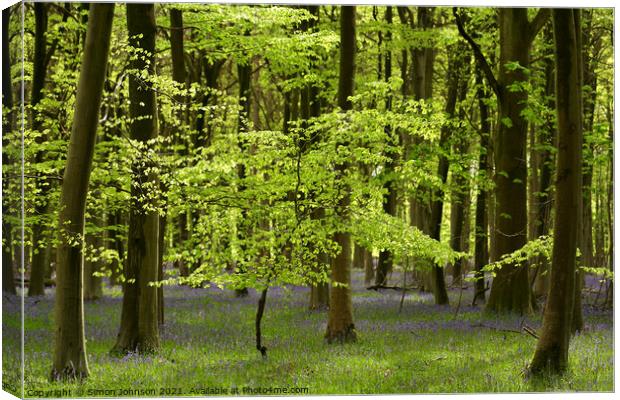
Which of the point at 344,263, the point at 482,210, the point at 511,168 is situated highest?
the point at 511,168

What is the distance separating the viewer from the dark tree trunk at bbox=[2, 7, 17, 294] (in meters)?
7.51

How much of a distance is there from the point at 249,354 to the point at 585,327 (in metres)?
4.78

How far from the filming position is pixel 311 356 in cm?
963

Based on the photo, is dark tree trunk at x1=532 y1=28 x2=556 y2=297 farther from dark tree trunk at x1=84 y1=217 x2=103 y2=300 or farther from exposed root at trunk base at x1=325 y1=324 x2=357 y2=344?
dark tree trunk at x1=84 y1=217 x2=103 y2=300

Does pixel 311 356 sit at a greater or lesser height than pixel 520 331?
lesser

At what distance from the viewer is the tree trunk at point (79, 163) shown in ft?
26.3

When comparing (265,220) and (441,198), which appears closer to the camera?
(265,220)

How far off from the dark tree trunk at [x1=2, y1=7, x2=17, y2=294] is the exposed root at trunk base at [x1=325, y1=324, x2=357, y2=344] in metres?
5.08

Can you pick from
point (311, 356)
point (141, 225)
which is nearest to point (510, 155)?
point (311, 356)

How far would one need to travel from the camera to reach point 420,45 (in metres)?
17.0

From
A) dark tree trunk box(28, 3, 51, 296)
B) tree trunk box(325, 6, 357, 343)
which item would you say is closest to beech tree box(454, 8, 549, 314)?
tree trunk box(325, 6, 357, 343)

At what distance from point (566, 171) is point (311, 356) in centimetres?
420

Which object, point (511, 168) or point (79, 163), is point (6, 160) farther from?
point (511, 168)

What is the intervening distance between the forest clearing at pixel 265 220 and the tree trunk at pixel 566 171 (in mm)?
20
